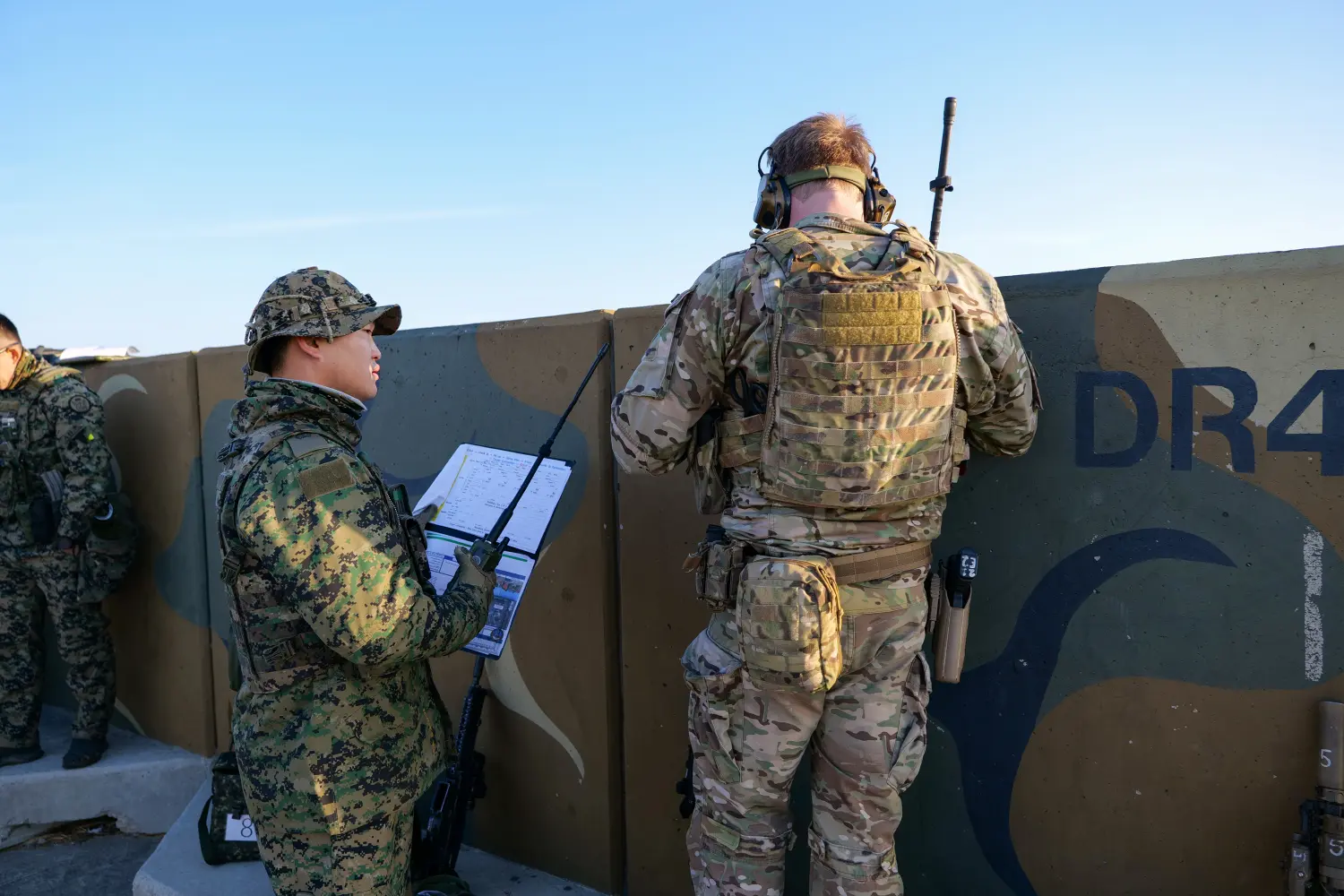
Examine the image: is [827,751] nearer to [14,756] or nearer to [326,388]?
[326,388]

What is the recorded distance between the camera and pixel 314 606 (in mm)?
2021

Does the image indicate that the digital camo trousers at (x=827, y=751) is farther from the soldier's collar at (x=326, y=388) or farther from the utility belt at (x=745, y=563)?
the soldier's collar at (x=326, y=388)

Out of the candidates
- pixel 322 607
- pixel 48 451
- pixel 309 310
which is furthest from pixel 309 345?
pixel 48 451

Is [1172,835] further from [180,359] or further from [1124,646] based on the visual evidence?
[180,359]

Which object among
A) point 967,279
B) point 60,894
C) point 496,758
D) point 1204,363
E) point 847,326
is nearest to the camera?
point 847,326

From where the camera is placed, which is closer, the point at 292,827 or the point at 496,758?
the point at 292,827

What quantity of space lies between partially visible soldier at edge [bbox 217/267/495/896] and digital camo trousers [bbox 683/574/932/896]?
67 centimetres

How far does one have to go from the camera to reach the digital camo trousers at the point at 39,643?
4.70 metres

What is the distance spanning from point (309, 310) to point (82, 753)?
150 inches

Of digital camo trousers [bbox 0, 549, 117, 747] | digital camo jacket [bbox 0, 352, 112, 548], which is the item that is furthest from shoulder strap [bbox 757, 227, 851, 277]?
digital camo trousers [bbox 0, 549, 117, 747]

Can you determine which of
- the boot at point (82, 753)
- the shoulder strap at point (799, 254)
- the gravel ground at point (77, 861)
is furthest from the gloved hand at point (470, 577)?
the boot at point (82, 753)

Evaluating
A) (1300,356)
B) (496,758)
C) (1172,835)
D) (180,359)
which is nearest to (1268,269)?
(1300,356)

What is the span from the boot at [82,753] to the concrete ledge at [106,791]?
31 mm

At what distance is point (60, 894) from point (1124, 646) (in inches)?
175
